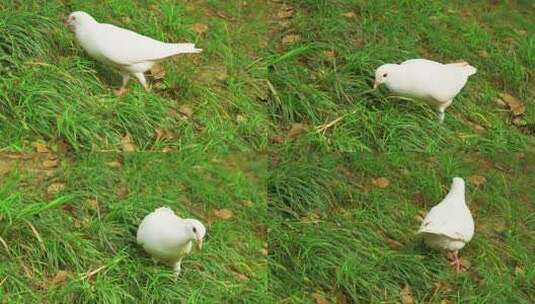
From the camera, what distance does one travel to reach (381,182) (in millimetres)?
4027

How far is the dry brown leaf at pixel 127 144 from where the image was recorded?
3.81 metres

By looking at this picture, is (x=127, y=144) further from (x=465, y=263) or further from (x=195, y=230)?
(x=465, y=263)

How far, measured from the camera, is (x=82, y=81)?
3883 mm

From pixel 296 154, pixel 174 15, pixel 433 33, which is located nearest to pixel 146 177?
pixel 296 154

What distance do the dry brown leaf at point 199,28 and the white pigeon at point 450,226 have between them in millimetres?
1600

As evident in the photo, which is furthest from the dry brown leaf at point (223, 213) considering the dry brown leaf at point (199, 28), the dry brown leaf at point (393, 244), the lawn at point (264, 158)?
the dry brown leaf at point (199, 28)

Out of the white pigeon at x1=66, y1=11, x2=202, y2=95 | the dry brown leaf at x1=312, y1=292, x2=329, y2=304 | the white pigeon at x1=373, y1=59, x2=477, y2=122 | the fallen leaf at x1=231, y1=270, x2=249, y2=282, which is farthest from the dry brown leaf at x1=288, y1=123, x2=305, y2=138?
the dry brown leaf at x1=312, y1=292, x2=329, y2=304

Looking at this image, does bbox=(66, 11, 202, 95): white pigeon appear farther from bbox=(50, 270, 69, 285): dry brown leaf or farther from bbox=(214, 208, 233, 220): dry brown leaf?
bbox=(50, 270, 69, 285): dry brown leaf

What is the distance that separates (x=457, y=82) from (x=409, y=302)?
1083mm

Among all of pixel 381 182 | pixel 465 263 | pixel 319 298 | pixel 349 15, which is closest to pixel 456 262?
pixel 465 263

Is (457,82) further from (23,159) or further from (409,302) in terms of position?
(23,159)

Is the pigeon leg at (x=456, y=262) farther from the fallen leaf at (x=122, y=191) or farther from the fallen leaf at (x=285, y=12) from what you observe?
the fallen leaf at (x=285, y=12)

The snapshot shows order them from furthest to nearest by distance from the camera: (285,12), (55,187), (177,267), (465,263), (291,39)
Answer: (285,12)
(291,39)
(465,263)
(55,187)
(177,267)

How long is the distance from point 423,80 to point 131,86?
1.37 metres
